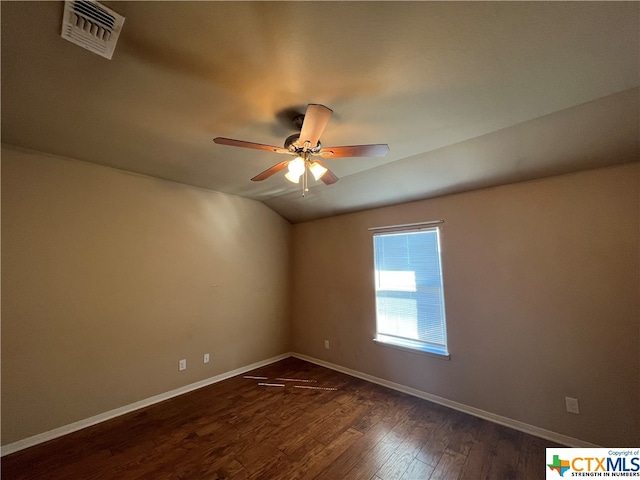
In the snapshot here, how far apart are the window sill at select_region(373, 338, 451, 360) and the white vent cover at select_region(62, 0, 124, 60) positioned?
361cm

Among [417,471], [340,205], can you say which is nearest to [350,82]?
[340,205]

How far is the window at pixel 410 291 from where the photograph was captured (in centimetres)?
295

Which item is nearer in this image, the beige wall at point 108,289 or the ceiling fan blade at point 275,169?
the ceiling fan blade at point 275,169

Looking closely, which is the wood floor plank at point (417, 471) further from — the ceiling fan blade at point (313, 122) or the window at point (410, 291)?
the ceiling fan blade at point (313, 122)

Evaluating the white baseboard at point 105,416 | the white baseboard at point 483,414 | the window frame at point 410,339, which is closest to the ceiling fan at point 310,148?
the window frame at point 410,339

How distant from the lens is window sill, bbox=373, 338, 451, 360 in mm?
2803

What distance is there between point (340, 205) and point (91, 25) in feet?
9.55

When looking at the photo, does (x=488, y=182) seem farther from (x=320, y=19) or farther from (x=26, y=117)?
(x=26, y=117)

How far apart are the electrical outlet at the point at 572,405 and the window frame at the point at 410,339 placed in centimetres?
93

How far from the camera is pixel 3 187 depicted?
2143mm

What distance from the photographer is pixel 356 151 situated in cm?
172

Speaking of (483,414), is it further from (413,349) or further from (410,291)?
(410,291)

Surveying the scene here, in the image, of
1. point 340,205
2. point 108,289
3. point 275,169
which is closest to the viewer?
point 275,169

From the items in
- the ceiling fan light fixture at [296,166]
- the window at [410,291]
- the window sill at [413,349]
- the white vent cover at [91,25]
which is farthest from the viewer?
the window at [410,291]
